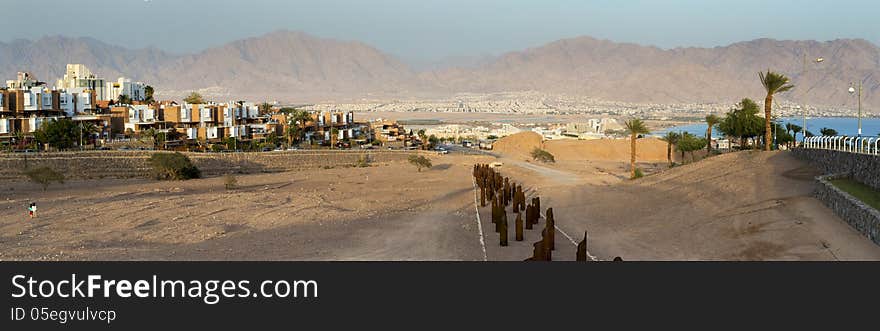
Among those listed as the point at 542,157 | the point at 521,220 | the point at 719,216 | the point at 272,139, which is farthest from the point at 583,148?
the point at 521,220

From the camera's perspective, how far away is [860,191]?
18125 millimetres

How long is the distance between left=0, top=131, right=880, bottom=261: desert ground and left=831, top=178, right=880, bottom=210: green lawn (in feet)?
2.16

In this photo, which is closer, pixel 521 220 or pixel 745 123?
pixel 521 220

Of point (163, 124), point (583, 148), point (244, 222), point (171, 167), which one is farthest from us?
point (583, 148)

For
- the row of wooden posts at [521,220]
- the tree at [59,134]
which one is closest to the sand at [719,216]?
the row of wooden posts at [521,220]

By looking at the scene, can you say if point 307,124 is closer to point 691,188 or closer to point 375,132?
point 375,132

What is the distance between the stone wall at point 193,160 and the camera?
47.9 m

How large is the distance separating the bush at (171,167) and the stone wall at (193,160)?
2.35m

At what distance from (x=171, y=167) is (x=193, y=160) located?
6.48 metres

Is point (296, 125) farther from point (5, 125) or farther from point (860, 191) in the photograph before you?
point (860, 191)

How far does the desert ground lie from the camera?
55.9ft

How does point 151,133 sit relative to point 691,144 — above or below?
above

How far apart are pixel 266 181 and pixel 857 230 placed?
34276 mm
